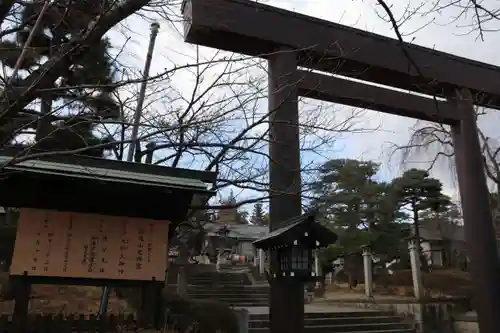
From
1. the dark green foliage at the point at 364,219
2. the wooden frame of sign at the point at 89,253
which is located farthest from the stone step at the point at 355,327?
the dark green foliage at the point at 364,219

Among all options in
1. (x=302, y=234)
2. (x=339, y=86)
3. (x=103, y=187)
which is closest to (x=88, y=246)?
(x=103, y=187)

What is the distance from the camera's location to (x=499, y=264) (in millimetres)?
7328

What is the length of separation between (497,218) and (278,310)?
46.4ft

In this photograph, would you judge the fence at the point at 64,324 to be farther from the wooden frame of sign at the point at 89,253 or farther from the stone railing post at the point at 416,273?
the stone railing post at the point at 416,273

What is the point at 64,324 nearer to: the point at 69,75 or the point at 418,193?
the point at 69,75

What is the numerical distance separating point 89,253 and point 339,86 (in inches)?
181

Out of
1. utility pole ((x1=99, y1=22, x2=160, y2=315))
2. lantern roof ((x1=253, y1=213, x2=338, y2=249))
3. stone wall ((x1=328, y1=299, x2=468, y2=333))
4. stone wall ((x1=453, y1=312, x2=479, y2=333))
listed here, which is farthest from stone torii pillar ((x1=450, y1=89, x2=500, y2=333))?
utility pole ((x1=99, y1=22, x2=160, y2=315))

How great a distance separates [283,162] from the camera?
6.02 meters

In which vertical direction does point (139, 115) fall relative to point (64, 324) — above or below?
above

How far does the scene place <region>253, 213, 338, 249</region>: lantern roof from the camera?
5230 millimetres

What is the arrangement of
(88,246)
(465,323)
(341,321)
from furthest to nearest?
1. (465,323)
2. (341,321)
3. (88,246)

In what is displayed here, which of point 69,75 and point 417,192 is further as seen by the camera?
point 417,192

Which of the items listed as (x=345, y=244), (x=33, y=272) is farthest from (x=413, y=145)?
(x=345, y=244)

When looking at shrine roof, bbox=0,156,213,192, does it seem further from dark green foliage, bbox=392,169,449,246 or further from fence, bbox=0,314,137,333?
dark green foliage, bbox=392,169,449,246
